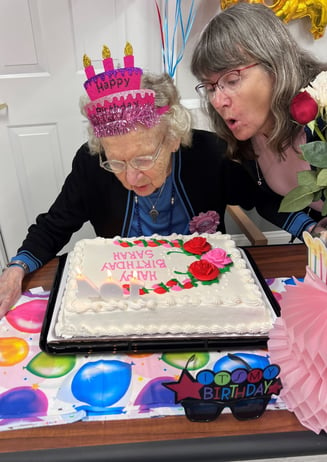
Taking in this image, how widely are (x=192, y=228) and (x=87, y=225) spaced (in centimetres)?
135

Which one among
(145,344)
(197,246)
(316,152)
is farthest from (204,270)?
(316,152)

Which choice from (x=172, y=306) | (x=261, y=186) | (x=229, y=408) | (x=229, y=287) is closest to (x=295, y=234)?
(x=261, y=186)

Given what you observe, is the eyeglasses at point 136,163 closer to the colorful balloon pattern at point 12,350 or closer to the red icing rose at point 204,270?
the red icing rose at point 204,270

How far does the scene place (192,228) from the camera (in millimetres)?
1412

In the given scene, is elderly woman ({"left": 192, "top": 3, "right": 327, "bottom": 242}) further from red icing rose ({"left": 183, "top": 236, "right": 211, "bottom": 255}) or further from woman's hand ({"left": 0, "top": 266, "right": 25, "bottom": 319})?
woman's hand ({"left": 0, "top": 266, "right": 25, "bottom": 319})

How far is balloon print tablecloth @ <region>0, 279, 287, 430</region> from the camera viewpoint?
0.76 meters

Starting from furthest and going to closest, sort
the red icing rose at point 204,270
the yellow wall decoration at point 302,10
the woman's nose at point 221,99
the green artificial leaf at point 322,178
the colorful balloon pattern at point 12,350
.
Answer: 1. the yellow wall decoration at point 302,10
2. the woman's nose at point 221,99
3. the red icing rose at point 204,270
4. the colorful balloon pattern at point 12,350
5. the green artificial leaf at point 322,178

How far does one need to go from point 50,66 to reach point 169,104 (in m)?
1.21

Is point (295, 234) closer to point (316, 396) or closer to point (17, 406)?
point (316, 396)

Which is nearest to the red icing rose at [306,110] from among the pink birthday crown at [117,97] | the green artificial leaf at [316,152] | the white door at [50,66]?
the green artificial leaf at [316,152]

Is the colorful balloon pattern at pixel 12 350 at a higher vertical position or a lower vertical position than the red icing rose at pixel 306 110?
lower

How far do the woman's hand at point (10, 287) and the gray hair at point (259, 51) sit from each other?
0.80 meters

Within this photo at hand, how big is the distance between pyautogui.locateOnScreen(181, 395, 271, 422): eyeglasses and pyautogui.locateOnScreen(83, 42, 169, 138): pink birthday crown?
2.43ft

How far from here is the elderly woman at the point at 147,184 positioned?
3.86ft
